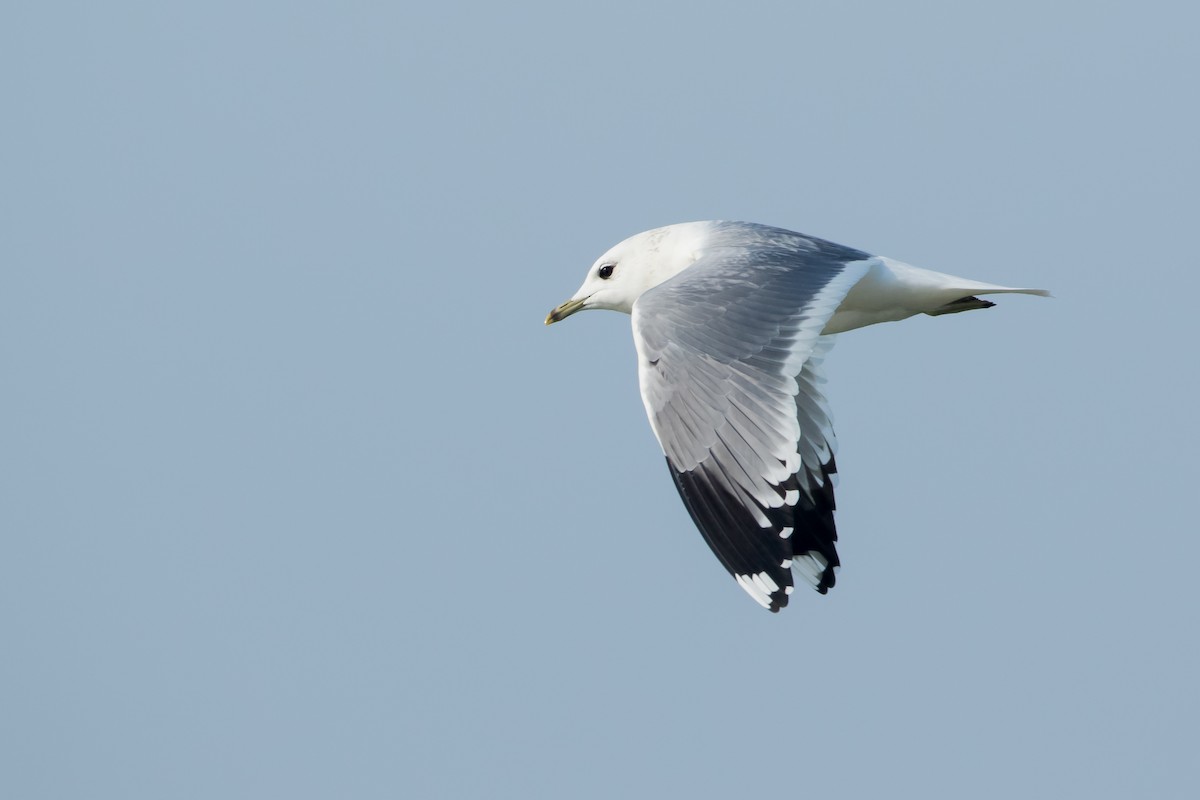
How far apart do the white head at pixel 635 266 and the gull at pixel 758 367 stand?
1 centimetres

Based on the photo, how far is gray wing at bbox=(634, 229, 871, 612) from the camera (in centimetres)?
593

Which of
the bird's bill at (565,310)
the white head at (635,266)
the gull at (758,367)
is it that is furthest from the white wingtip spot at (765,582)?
the bird's bill at (565,310)

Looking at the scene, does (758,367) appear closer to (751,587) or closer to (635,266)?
(751,587)

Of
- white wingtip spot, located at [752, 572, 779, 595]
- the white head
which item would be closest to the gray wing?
white wingtip spot, located at [752, 572, 779, 595]

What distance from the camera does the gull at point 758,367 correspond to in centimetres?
594

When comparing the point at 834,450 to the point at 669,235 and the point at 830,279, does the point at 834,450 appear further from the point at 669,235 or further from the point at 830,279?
the point at 669,235

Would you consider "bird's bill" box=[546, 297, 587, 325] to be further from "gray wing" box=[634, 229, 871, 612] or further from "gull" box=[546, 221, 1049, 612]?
"gray wing" box=[634, 229, 871, 612]

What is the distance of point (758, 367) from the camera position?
20.3 feet

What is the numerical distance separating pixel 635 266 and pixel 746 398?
2151 mm

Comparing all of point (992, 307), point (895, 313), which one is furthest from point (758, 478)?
point (992, 307)

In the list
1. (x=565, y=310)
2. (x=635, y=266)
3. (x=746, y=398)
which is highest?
(x=635, y=266)

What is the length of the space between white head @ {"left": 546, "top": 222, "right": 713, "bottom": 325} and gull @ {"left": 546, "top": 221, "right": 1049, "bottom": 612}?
0.04ft

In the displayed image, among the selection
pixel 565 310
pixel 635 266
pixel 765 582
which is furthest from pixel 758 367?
pixel 565 310

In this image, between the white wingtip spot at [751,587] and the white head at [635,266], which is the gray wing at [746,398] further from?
the white head at [635,266]
